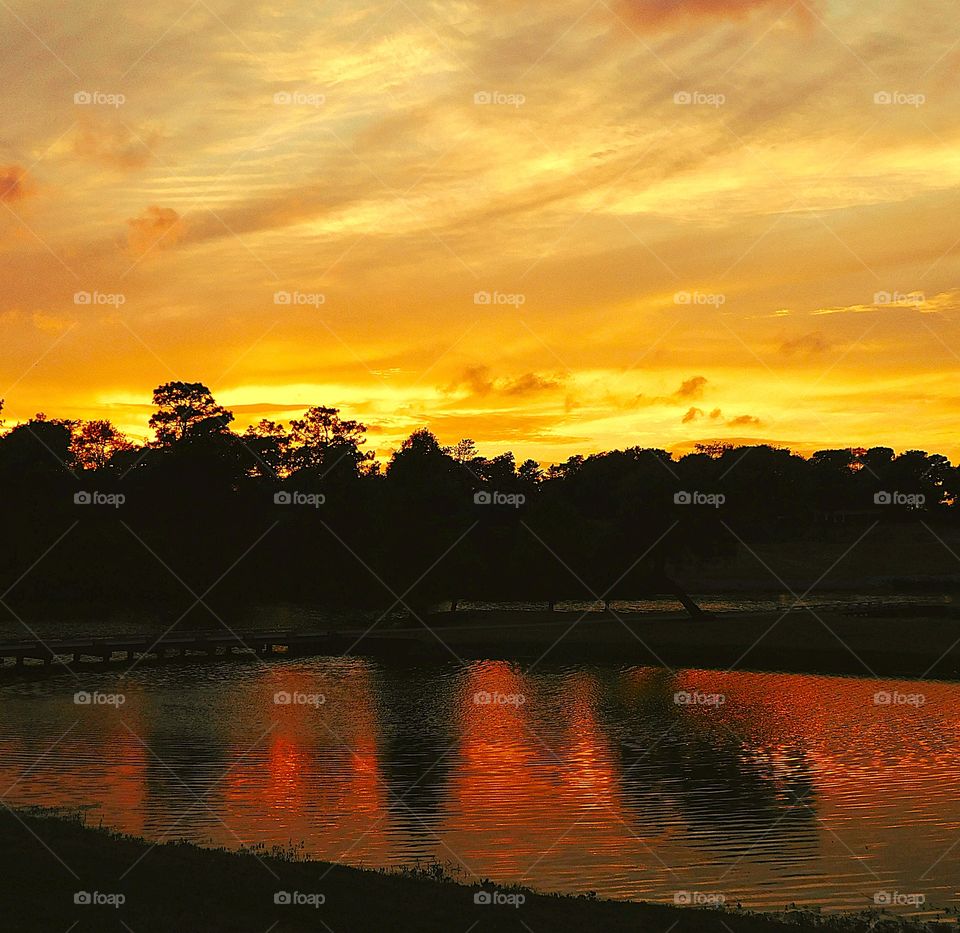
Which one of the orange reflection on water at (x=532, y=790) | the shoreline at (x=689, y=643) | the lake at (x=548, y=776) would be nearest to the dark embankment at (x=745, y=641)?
the shoreline at (x=689, y=643)

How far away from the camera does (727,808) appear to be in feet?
88.1

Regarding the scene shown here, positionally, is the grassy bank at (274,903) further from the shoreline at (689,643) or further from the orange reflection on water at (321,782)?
the shoreline at (689,643)

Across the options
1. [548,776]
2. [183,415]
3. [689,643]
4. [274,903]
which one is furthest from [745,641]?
[183,415]

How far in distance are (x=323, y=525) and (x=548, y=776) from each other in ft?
273

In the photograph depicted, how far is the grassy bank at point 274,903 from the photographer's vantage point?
596 inches

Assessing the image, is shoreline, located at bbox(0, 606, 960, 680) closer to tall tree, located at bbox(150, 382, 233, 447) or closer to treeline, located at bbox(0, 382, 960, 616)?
treeline, located at bbox(0, 382, 960, 616)

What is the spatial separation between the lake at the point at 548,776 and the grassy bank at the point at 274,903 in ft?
8.29

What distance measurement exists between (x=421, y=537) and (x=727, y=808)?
260ft

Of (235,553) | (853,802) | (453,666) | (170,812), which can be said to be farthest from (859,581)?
(170,812)

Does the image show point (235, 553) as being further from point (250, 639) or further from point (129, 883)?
point (129, 883)

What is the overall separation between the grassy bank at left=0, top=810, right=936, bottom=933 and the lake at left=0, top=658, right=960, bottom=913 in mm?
2528

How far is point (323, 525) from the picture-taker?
112 meters

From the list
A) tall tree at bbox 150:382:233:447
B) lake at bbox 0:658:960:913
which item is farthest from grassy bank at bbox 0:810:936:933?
tall tree at bbox 150:382:233:447

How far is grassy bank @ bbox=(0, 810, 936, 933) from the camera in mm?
15133
